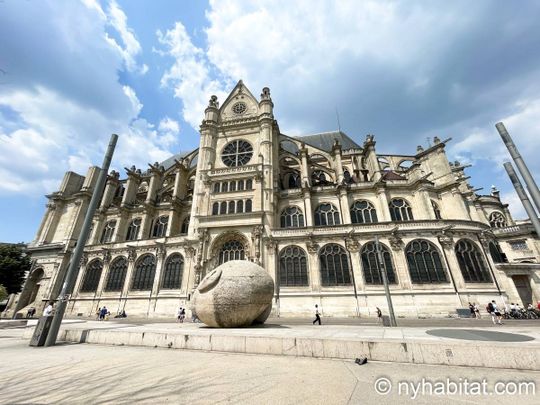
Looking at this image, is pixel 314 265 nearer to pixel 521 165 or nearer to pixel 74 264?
pixel 521 165

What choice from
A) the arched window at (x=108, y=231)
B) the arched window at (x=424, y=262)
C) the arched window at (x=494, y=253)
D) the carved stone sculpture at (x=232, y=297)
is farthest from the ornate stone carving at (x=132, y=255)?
the arched window at (x=494, y=253)

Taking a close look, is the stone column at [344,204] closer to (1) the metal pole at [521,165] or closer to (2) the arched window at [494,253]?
(2) the arched window at [494,253]

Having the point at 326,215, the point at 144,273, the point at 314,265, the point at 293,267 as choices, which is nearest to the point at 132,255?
the point at 144,273

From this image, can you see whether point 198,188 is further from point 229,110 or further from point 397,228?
point 397,228

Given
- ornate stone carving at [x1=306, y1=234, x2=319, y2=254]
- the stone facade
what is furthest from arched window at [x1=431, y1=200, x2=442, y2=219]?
ornate stone carving at [x1=306, y1=234, x2=319, y2=254]

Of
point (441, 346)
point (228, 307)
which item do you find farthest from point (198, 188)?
point (441, 346)

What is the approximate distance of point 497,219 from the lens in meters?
33.4

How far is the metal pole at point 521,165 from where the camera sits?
6.88 metres

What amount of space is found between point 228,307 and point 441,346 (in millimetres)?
6533

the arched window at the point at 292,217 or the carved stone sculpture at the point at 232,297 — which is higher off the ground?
the arched window at the point at 292,217

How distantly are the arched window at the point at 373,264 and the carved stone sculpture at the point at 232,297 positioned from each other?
14.7 m

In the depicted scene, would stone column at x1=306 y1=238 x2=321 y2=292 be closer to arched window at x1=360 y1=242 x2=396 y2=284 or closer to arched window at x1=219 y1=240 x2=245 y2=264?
arched window at x1=360 y1=242 x2=396 y2=284

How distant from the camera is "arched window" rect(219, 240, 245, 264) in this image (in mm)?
23875

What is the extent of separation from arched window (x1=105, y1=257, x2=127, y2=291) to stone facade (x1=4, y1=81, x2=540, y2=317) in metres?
0.15
